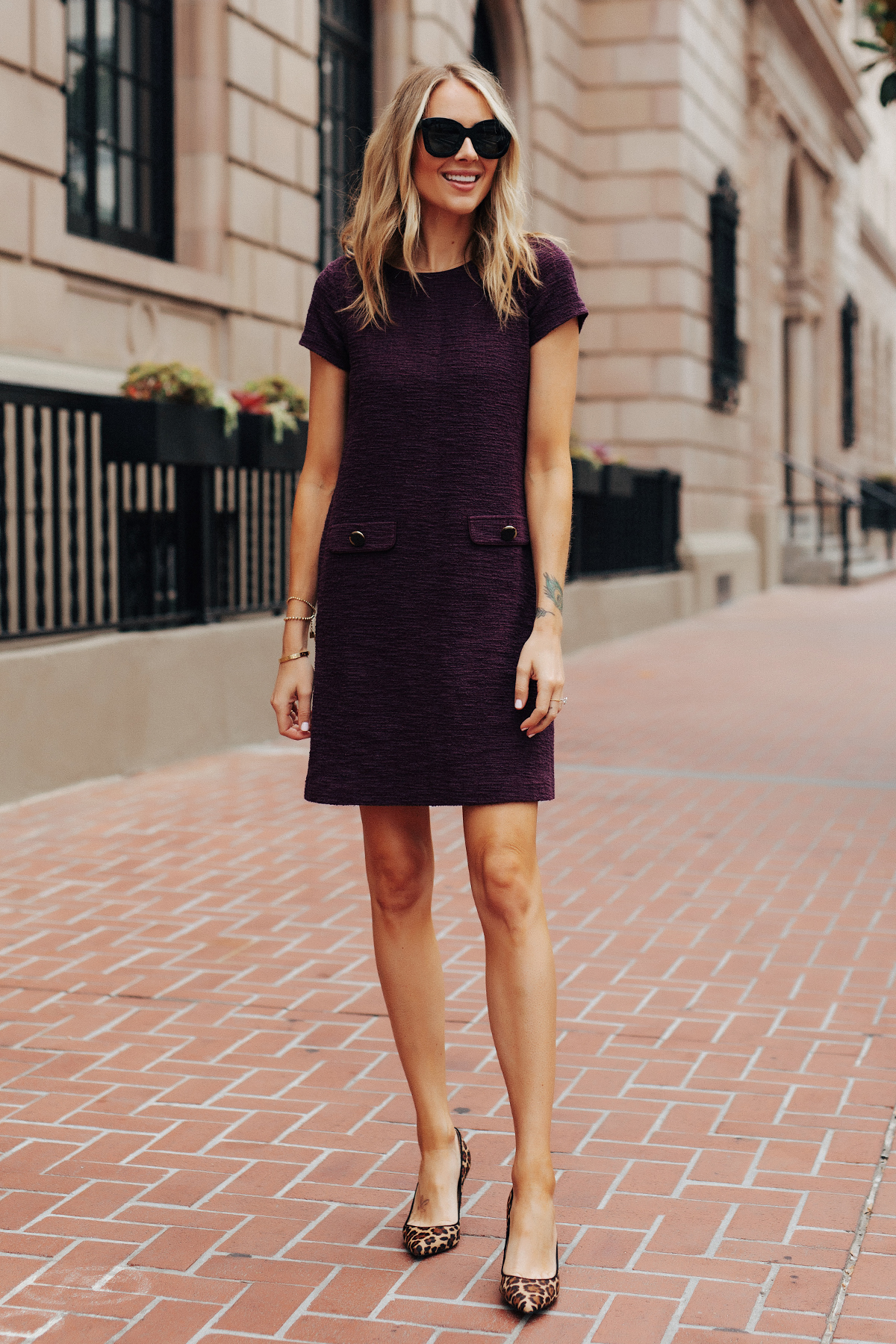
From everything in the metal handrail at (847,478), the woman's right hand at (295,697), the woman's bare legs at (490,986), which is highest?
the metal handrail at (847,478)

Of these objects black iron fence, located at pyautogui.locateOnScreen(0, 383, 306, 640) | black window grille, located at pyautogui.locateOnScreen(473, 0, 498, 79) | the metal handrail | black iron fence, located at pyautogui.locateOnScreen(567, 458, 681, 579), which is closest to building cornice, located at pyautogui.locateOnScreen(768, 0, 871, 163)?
the metal handrail

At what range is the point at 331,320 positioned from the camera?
10.2 ft

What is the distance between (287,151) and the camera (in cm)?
1212

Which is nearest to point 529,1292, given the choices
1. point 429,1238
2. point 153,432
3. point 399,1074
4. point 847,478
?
point 429,1238

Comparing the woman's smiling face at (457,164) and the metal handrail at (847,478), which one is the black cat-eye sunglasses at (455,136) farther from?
the metal handrail at (847,478)

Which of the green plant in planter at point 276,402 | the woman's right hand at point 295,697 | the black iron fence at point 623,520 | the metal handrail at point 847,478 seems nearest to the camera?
the woman's right hand at point 295,697

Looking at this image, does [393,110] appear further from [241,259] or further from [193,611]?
[241,259]

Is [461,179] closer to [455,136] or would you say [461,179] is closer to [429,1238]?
[455,136]

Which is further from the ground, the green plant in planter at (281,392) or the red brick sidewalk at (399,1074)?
the green plant in planter at (281,392)

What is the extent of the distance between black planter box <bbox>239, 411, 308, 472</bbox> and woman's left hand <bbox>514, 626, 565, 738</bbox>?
21.2 feet

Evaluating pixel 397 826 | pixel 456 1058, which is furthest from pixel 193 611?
pixel 397 826

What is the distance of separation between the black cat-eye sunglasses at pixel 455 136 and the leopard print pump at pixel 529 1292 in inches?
76.5

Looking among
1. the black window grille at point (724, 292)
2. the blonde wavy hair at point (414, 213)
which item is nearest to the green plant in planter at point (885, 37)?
the blonde wavy hair at point (414, 213)

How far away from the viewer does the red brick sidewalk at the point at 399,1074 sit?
2.94 m
